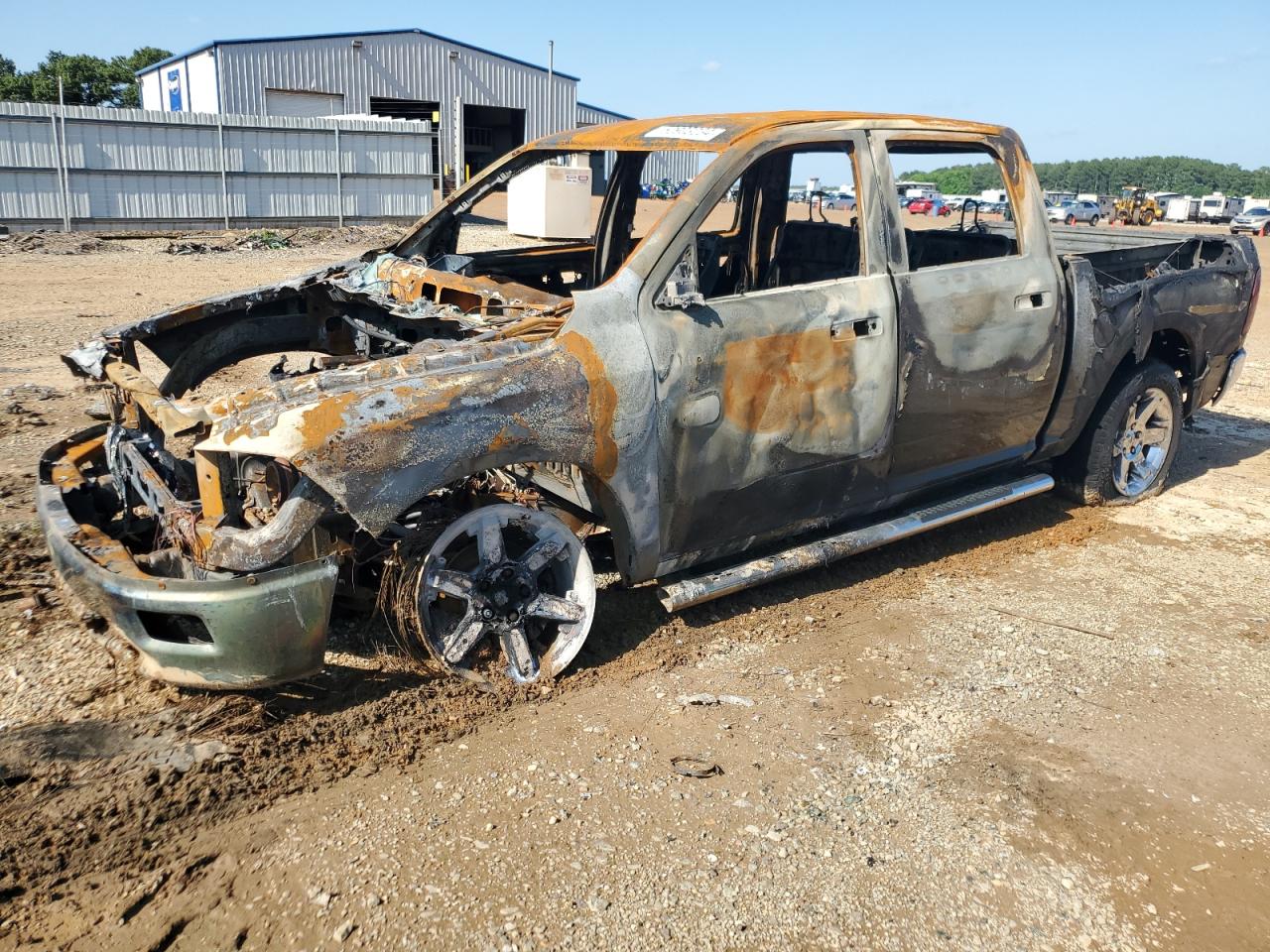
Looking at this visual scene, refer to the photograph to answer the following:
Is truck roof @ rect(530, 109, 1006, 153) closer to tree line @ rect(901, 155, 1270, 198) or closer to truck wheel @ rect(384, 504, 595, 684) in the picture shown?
truck wheel @ rect(384, 504, 595, 684)

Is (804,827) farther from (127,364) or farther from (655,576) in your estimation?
(127,364)

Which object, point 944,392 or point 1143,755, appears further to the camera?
point 944,392

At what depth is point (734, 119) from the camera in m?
4.21

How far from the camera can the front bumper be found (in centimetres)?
292

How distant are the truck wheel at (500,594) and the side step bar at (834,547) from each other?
15.1 inches

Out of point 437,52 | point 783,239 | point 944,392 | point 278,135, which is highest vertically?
point 437,52

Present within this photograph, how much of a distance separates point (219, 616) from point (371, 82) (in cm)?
3391

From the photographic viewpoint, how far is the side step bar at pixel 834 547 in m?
3.81

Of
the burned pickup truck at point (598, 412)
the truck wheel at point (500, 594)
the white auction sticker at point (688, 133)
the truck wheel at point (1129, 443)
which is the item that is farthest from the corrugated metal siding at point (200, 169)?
the truck wheel at point (1129, 443)

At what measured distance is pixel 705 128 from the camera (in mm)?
4152

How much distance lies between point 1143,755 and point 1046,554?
1921mm

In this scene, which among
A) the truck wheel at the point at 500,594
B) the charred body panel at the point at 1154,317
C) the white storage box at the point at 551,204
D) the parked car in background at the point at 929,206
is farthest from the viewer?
the parked car in background at the point at 929,206

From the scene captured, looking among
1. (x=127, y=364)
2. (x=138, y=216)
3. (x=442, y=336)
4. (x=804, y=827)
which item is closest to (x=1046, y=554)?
(x=804, y=827)

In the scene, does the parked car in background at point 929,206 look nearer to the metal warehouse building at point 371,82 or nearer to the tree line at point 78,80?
the metal warehouse building at point 371,82
